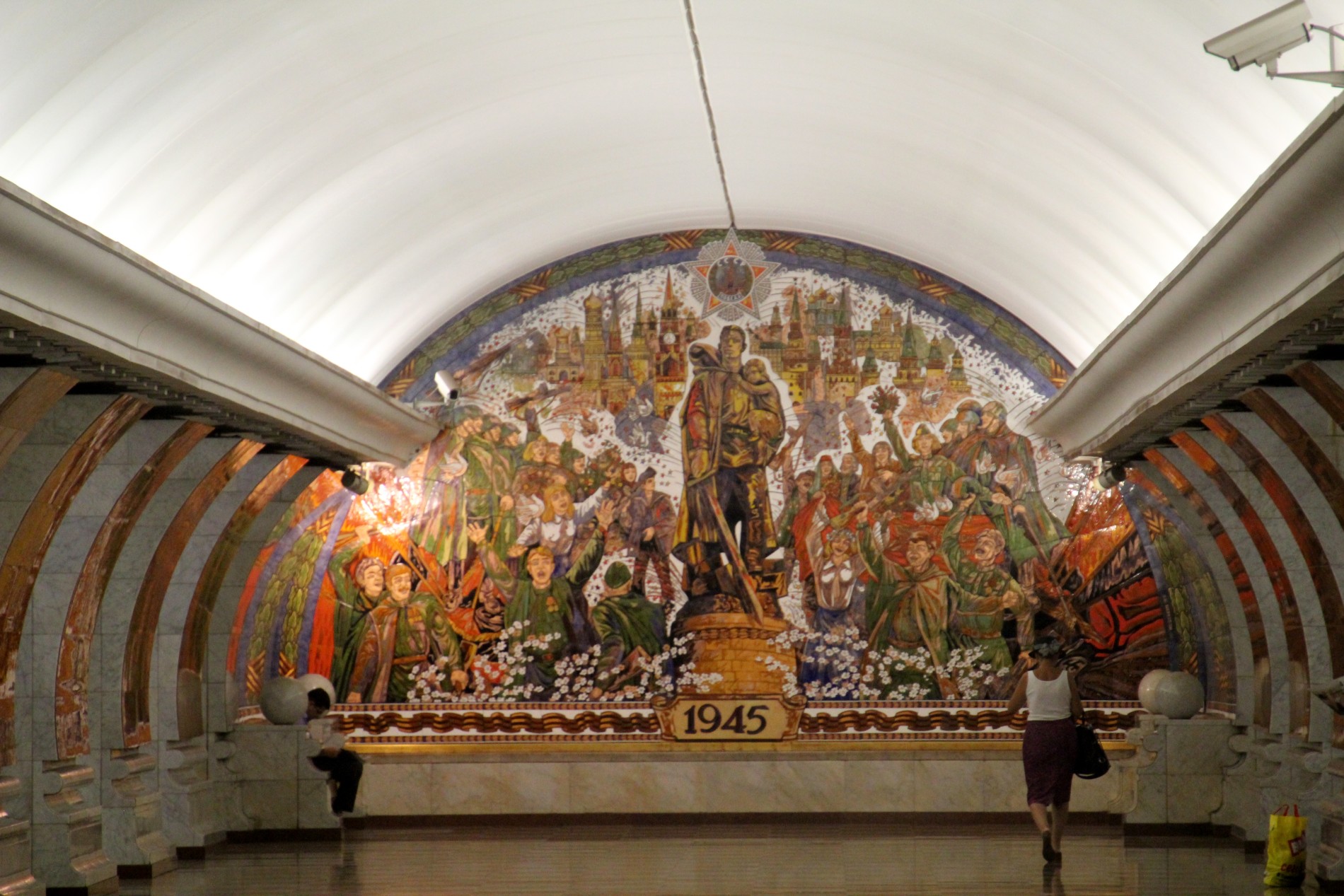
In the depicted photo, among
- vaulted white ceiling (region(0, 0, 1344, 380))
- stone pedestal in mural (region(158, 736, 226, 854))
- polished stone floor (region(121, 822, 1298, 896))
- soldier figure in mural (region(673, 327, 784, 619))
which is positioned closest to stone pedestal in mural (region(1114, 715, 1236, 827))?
polished stone floor (region(121, 822, 1298, 896))

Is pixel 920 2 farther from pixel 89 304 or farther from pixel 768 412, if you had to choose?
pixel 768 412

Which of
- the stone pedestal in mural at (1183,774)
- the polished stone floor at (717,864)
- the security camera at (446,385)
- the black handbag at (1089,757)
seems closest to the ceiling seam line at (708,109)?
the security camera at (446,385)

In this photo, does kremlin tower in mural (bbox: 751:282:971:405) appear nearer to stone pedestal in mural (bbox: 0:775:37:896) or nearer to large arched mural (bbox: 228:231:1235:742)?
large arched mural (bbox: 228:231:1235:742)

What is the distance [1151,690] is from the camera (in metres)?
15.1

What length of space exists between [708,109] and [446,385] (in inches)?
186

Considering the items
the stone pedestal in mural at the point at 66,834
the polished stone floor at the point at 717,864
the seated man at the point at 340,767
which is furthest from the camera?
the seated man at the point at 340,767

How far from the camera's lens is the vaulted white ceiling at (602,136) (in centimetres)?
856

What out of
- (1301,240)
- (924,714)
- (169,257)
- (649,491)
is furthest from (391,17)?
(924,714)

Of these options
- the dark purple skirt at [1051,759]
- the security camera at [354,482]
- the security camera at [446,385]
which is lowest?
the dark purple skirt at [1051,759]

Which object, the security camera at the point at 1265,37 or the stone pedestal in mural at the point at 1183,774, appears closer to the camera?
the security camera at the point at 1265,37

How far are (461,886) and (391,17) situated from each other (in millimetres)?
5560

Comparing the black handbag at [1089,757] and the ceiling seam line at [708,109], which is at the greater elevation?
the ceiling seam line at [708,109]

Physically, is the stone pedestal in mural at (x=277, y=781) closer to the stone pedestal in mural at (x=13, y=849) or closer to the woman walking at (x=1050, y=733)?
the stone pedestal in mural at (x=13, y=849)

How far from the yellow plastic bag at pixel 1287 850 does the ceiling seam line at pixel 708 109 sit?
6305 mm
